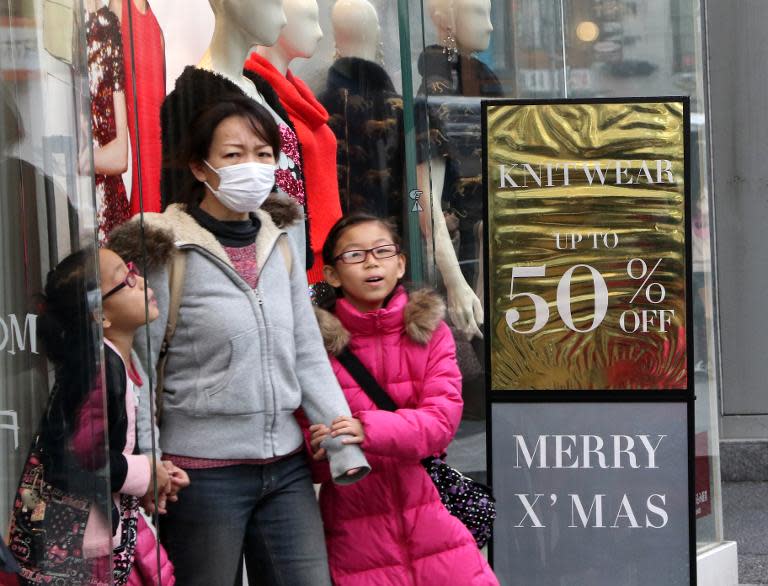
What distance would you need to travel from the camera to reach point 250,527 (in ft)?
11.2

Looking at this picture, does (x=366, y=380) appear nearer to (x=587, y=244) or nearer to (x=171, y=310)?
(x=171, y=310)

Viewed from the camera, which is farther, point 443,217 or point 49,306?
point 443,217

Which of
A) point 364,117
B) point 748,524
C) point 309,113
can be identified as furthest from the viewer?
point 748,524

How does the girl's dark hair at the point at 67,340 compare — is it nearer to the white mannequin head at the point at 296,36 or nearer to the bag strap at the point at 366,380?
the bag strap at the point at 366,380

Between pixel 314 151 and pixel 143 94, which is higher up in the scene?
pixel 143 94

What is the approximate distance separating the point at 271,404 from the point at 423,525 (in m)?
0.56

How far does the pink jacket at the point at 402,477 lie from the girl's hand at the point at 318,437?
129 mm

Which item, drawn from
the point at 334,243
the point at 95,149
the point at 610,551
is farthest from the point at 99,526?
the point at 610,551

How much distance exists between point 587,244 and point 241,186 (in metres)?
1.59

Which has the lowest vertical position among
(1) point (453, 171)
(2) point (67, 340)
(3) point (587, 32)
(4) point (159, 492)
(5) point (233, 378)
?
(4) point (159, 492)

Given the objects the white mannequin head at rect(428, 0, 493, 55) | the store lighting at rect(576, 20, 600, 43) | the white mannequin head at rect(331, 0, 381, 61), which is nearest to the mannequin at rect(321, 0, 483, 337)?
the white mannequin head at rect(331, 0, 381, 61)

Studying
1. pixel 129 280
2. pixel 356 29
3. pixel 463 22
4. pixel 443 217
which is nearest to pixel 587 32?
pixel 463 22

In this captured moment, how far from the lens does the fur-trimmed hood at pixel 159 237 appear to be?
10.8 feet

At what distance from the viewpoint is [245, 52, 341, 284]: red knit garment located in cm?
408
